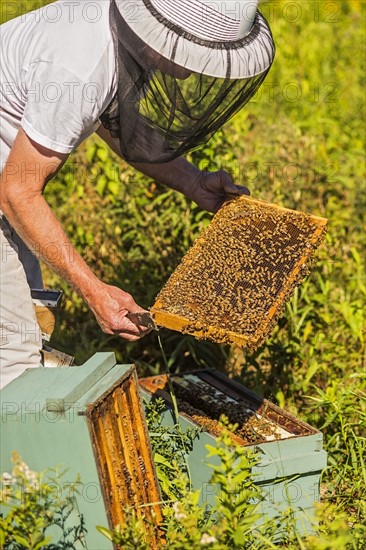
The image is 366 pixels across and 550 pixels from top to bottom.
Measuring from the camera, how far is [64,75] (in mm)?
2992

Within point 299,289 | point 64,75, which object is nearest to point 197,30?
point 64,75

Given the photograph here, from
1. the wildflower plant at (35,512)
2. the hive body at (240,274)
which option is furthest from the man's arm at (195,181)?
the wildflower plant at (35,512)

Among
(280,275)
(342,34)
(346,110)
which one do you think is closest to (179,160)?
(280,275)

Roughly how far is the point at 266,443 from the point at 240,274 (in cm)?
Answer: 68

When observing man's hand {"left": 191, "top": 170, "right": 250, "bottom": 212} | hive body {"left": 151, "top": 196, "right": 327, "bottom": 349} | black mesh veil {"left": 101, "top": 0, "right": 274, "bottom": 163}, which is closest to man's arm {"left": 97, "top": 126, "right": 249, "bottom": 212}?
man's hand {"left": 191, "top": 170, "right": 250, "bottom": 212}

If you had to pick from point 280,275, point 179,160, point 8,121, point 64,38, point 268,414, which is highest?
point 64,38

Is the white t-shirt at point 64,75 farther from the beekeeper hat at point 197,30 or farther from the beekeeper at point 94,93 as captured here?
the beekeeper hat at point 197,30

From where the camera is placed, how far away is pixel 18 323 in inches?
130

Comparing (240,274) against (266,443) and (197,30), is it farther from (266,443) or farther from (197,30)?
(197,30)

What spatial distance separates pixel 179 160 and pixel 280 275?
2.77 ft

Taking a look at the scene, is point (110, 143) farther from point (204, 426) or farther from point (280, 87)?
point (280, 87)

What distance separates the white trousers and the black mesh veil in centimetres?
60

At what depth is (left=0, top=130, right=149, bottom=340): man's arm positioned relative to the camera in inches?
119

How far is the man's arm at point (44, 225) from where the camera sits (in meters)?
3.04
